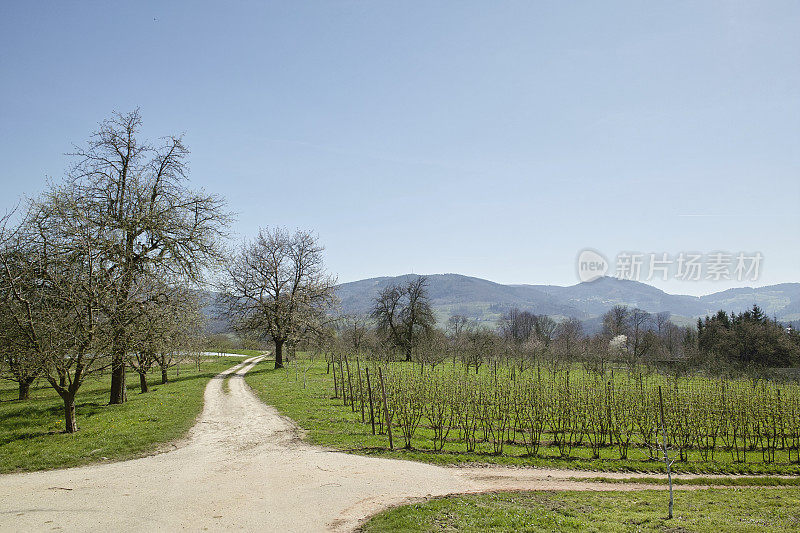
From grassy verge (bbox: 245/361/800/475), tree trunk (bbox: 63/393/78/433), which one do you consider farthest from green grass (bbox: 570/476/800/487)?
tree trunk (bbox: 63/393/78/433)

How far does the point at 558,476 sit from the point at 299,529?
8.56 meters

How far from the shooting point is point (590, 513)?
9953mm

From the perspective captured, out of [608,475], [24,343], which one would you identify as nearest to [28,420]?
[24,343]

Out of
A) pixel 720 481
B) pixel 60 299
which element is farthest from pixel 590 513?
pixel 60 299

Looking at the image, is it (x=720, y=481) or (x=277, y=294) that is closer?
(x=720, y=481)

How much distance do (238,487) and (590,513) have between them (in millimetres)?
8429

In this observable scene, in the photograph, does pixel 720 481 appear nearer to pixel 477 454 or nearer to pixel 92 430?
pixel 477 454

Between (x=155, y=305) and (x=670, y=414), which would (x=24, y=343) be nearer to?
(x=155, y=305)

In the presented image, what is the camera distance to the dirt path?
356 inches

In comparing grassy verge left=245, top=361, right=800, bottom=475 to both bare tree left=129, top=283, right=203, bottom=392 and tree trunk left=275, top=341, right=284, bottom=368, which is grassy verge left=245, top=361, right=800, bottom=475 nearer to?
bare tree left=129, top=283, right=203, bottom=392

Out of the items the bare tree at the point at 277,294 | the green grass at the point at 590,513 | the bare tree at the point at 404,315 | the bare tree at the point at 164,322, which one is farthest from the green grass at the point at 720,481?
the bare tree at the point at 404,315

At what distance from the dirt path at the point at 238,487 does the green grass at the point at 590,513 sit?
0.91 m

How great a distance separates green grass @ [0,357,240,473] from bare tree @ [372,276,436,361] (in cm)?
4094

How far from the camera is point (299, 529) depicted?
8.77 m
